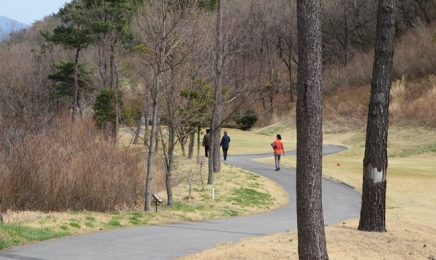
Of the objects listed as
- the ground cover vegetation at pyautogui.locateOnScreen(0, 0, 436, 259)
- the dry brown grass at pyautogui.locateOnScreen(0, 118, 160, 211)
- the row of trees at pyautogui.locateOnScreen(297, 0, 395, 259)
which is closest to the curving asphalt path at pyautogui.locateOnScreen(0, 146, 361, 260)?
the ground cover vegetation at pyautogui.locateOnScreen(0, 0, 436, 259)

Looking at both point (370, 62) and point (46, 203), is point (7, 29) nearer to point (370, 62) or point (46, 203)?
point (370, 62)

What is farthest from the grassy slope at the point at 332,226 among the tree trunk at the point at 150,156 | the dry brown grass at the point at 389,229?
the tree trunk at the point at 150,156

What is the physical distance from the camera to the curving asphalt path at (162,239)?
468 inches

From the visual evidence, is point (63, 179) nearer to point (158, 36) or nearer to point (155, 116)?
point (155, 116)

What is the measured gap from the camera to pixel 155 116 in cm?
1880

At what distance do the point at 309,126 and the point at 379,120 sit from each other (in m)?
4.88

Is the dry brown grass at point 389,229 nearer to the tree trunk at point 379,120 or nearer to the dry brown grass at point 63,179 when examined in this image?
the tree trunk at point 379,120

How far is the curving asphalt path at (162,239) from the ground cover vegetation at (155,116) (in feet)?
2.79

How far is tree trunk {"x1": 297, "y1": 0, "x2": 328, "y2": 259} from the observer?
30.0 ft

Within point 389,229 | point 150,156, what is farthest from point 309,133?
point 150,156

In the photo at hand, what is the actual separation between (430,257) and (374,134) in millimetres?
2854

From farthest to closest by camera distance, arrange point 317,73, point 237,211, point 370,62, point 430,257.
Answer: point 370,62
point 237,211
point 430,257
point 317,73

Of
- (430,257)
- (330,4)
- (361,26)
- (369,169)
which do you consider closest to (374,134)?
(369,169)

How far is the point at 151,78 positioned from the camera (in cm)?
2016
